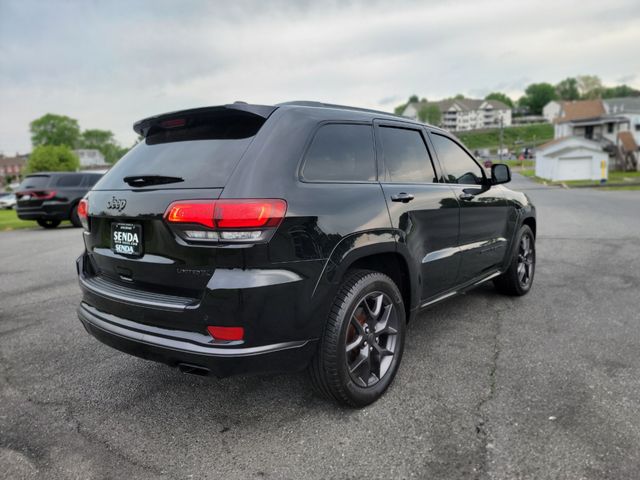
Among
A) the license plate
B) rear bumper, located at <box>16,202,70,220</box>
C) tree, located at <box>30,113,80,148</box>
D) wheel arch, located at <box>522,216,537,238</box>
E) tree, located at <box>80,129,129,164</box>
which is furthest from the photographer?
tree, located at <box>80,129,129,164</box>

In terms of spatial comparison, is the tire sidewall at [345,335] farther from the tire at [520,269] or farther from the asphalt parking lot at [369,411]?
the tire at [520,269]

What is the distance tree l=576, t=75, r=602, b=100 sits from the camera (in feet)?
398

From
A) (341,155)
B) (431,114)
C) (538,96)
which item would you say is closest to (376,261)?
(341,155)

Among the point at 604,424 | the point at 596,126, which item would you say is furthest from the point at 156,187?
the point at 596,126

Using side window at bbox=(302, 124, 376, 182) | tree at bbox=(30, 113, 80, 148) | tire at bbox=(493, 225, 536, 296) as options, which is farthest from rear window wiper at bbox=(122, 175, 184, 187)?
tree at bbox=(30, 113, 80, 148)

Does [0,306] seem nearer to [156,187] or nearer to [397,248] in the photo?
[156,187]

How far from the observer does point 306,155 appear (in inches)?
104

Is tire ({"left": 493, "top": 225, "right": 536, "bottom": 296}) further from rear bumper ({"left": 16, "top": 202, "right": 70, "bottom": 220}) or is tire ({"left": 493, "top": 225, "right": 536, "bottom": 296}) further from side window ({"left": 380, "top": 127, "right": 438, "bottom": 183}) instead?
rear bumper ({"left": 16, "top": 202, "right": 70, "bottom": 220})

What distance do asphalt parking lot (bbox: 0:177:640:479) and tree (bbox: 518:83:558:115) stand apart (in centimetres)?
15799

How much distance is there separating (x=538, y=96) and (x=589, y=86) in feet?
73.4

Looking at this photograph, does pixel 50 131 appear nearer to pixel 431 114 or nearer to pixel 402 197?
pixel 431 114

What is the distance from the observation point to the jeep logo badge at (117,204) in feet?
8.86

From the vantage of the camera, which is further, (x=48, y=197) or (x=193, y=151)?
(x=48, y=197)

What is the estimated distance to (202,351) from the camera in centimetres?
232
